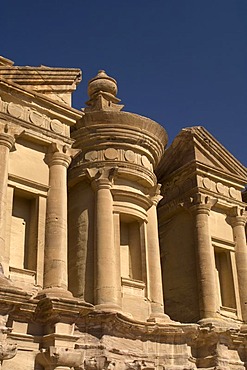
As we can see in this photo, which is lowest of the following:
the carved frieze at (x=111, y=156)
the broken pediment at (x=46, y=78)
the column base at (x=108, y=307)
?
the column base at (x=108, y=307)

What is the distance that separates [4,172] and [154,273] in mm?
6363

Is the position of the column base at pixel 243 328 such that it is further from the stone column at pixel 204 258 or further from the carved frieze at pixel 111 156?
the carved frieze at pixel 111 156

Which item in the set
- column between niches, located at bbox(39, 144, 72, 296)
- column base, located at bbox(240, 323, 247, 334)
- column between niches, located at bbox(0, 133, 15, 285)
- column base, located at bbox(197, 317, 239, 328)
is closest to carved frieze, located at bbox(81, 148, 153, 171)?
column between niches, located at bbox(39, 144, 72, 296)

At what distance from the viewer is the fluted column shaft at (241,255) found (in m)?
23.0

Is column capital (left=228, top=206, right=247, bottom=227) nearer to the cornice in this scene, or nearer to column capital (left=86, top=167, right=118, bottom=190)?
column capital (left=86, top=167, right=118, bottom=190)

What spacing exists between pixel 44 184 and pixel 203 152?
8.59 meters

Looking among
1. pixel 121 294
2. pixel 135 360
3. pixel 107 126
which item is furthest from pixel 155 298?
pixel 107 126

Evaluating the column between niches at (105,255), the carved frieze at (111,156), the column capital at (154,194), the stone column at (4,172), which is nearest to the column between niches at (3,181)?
the stone column at (4,172)

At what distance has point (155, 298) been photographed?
19953 mm

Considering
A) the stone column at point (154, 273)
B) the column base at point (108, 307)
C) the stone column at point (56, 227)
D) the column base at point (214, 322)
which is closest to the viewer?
the stone column at point (56, 227)

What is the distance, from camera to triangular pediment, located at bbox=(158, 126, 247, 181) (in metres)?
24.5

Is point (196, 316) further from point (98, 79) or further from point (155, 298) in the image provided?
point (98, 79)

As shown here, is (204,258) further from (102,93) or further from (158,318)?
(102,93)

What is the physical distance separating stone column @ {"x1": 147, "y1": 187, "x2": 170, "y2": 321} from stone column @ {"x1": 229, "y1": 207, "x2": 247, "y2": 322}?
4.31 meters
